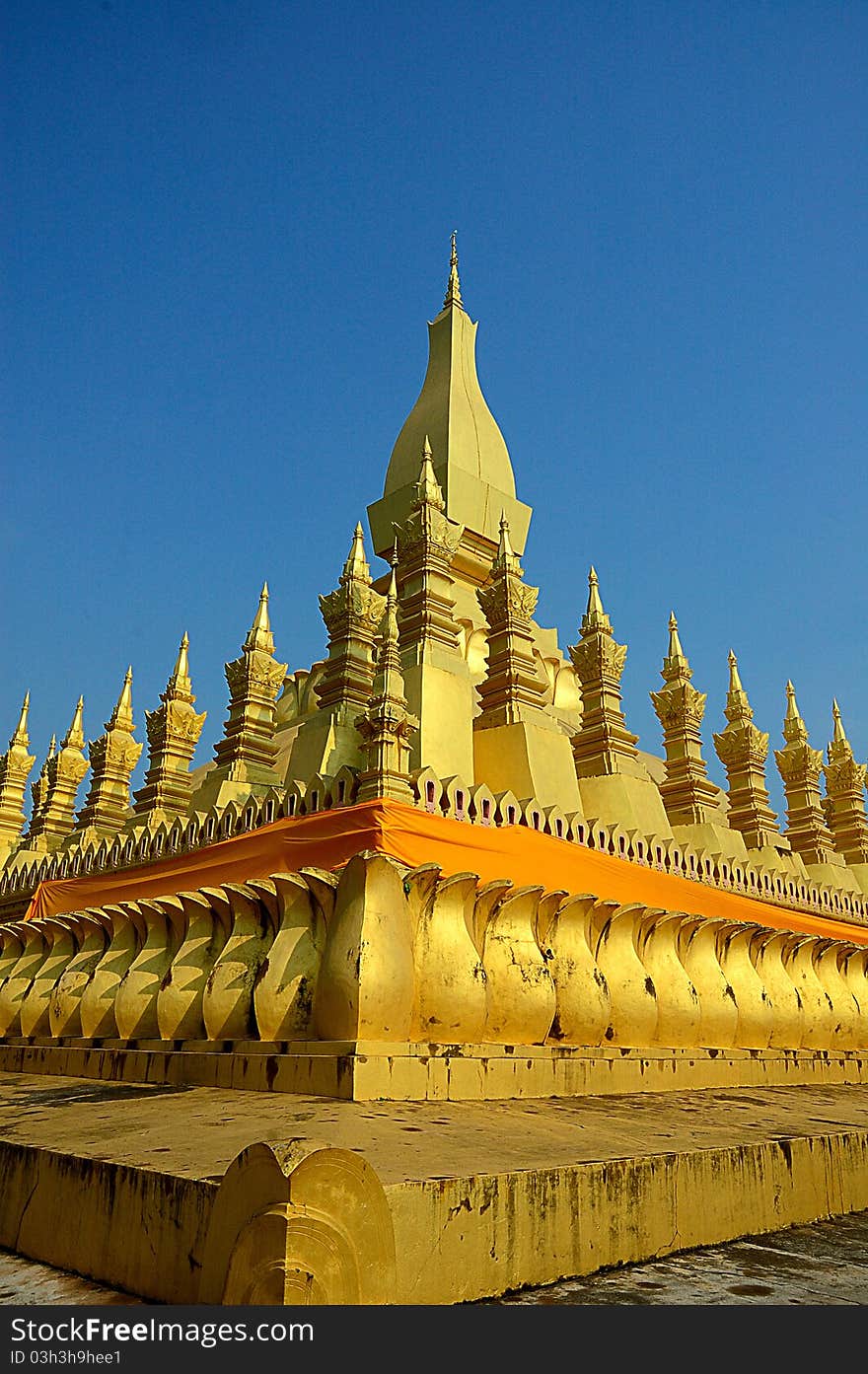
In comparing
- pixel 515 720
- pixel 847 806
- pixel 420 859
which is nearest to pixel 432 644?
pixel 515 720

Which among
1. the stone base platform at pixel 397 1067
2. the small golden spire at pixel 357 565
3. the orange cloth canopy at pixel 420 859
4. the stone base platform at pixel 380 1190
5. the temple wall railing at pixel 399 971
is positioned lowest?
the stone base platform at pixel 380 1190

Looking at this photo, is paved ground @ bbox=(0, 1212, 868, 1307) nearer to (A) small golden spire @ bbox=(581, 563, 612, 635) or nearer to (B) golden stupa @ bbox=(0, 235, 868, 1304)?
(B) golden stupa @ bbox=(0, 235, 868, 1304)

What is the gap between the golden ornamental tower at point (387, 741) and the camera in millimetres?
7254

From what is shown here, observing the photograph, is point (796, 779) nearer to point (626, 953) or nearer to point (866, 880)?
point (866, 880)

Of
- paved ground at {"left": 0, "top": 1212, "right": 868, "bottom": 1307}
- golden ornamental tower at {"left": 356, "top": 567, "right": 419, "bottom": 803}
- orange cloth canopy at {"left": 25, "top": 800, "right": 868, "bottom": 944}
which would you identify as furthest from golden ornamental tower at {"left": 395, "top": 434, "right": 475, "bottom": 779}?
paved ground at {"left": 0, "top": 1212, "right": 868, "bottom": 1307}

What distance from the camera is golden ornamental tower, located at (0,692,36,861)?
1819 cm

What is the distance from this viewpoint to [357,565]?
1273 centimetres

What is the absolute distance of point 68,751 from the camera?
18.2 metres

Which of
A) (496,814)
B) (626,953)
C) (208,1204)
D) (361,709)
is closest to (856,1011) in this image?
(626,953)

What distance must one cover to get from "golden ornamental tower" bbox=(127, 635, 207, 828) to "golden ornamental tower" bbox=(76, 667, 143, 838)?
2.39 feet

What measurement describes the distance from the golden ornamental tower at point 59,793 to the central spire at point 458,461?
7.01m

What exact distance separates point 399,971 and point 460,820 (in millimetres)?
1896

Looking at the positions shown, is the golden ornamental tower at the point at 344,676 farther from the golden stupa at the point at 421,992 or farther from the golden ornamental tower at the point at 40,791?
the golden ornamental tower at the point at 40,791

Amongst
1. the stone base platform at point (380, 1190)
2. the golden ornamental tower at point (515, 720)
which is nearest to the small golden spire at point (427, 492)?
the golden ornamental tower at point (515, 720)
